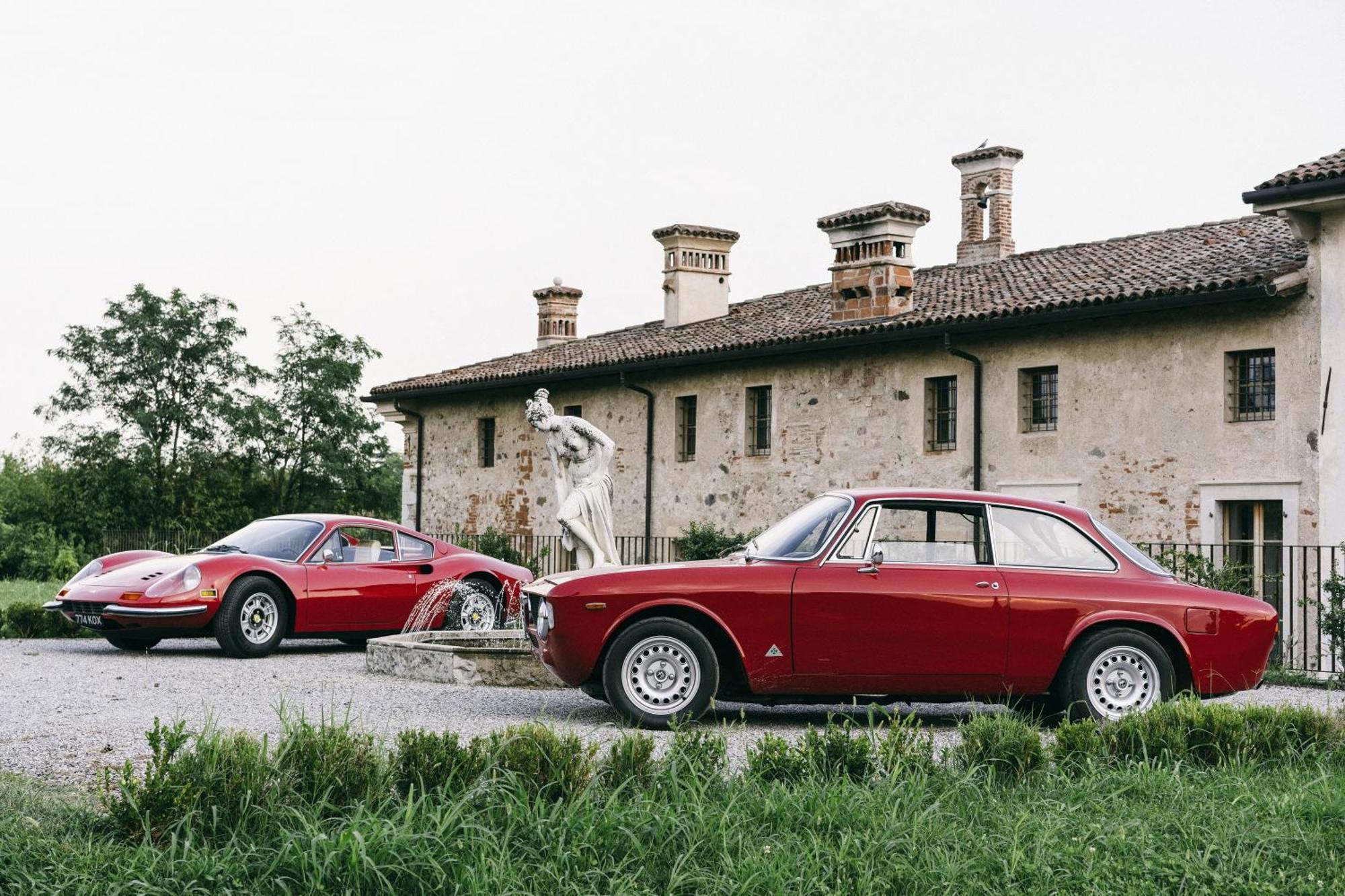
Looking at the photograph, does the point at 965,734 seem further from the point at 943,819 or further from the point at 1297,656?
the point at 1297,656

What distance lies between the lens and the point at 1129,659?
9.23 m

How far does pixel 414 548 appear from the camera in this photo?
1577 cm

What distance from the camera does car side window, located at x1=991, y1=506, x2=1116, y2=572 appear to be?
9336mm

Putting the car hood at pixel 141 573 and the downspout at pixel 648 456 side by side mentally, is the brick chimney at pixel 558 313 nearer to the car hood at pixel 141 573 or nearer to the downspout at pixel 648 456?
the downspout at pixel 648 456

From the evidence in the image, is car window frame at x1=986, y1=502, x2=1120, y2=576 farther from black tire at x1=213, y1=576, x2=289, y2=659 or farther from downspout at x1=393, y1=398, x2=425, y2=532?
downspout at x1=393, y1=398, x2=425, y2=532

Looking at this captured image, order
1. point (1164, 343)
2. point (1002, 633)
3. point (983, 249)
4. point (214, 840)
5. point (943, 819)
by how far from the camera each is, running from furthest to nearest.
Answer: point (983, 249) < point (1164, 343) < point (1002, 633) < point (943, 819) < point (214, 840)

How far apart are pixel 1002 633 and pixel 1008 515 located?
2.60 ft

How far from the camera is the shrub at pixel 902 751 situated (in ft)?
21.1

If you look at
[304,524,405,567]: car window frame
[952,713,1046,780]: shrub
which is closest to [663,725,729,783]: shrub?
[952,713,1046,780]: shrub

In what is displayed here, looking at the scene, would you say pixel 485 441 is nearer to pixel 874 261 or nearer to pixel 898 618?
pixel 874 261

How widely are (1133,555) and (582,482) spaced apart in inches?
221

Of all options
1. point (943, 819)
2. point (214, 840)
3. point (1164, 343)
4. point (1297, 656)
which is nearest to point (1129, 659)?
point (943, 819)

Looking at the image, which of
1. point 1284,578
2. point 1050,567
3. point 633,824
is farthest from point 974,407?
point 633,824

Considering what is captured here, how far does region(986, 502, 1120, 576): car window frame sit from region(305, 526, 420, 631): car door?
7.73m
